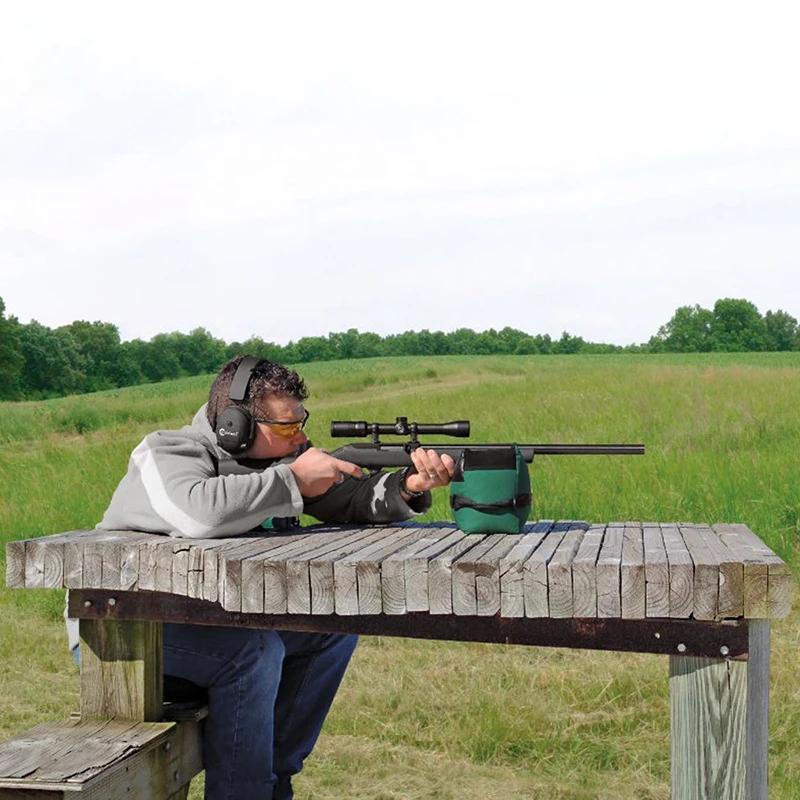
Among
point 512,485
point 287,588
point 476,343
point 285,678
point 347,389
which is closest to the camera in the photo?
point 287,588

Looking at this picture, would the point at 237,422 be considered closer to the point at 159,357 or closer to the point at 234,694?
the point at 234,694

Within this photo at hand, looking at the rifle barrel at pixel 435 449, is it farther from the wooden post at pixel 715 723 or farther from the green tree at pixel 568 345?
the green tree at pixel 568 345

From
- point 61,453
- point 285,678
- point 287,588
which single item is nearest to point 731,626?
point 287,588

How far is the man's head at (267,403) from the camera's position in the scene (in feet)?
11.0

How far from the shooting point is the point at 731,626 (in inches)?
99.7

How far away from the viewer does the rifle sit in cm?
318

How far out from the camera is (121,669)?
10.3 feet

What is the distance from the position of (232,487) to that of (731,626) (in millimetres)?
1325

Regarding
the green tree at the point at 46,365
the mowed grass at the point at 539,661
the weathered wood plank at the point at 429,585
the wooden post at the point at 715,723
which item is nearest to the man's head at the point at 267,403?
the weathered wood plank at the point at 429,585

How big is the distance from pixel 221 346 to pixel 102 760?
81639 mm

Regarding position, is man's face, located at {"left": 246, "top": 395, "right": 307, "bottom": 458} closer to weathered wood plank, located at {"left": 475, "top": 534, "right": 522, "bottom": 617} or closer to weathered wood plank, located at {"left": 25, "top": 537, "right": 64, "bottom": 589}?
weathered wood plank, located at {"left": 25, "top": 537, "right": 64, "bottom": 589}

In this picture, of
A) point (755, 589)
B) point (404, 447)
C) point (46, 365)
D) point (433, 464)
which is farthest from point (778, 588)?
point (46, 365)

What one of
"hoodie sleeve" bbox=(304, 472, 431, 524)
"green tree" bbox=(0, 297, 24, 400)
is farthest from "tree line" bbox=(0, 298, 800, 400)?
"hoodie sleeve" bbox=(304, 472, 431, 524)

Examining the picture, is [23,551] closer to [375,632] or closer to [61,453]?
[375,632]
